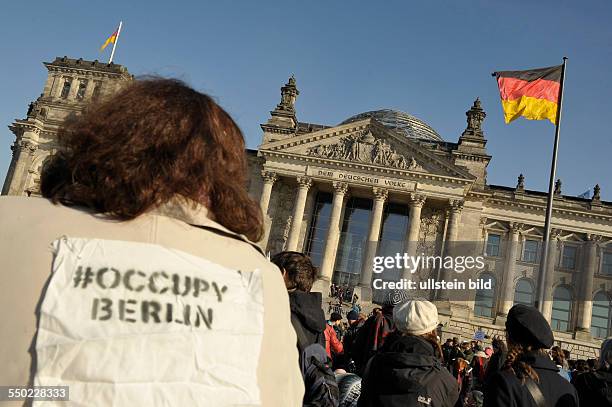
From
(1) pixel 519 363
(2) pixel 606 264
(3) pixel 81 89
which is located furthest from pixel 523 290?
(1) pixel 519 363

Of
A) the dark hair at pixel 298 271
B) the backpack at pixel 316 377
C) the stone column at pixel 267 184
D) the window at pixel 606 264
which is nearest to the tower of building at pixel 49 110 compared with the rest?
the stone column at pixel 267 184

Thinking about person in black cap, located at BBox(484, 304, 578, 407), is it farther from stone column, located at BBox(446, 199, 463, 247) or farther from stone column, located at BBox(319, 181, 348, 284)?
stone column, located at BBox(446, 199, 463, 247)

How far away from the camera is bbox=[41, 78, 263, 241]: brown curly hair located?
191 centimetres

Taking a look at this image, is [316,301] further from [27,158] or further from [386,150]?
[27,158]

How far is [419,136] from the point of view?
189 ft

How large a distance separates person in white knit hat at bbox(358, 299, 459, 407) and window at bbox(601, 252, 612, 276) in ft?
151

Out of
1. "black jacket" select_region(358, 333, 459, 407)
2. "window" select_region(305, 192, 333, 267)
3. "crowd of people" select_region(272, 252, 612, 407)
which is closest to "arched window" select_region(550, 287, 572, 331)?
"window" select_region(305, 192, 333, 267)

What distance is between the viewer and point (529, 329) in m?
4.23

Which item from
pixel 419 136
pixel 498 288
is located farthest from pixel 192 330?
pixel 419 136

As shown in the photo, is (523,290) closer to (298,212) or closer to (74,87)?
(298,212)

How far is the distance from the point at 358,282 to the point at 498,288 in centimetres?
1226

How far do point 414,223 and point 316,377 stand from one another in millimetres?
38504

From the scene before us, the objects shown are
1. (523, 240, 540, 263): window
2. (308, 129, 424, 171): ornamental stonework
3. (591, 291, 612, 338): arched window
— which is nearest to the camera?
(308, 129, 424, 171): ornamental stonework

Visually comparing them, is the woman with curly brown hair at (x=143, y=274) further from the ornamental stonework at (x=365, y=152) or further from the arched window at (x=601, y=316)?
the arched window at (x=601, y=316)
